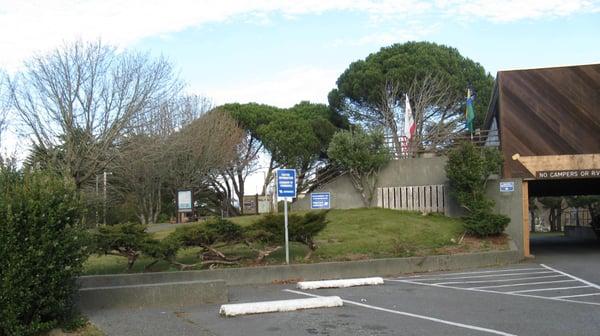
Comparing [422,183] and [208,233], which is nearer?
[208,233]

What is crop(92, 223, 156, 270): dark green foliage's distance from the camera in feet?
46.8

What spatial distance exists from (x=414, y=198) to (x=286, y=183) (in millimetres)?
12060

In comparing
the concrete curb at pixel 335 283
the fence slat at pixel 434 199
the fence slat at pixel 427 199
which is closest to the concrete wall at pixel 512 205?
the fence slat at pixel 434 199

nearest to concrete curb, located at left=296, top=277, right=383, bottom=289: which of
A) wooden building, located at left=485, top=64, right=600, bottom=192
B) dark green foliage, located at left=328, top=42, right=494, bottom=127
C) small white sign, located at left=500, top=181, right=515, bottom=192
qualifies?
small white sign, located at left=500, top=181, right=515, bottom=192

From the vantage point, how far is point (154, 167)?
3388 centimetres

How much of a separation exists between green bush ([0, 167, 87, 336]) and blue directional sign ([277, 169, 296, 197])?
8.06 m

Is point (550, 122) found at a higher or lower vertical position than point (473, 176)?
higher

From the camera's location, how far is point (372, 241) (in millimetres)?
21062

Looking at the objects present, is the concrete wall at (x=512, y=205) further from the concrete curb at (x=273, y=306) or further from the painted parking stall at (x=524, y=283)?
the concrete curb at (x=273, y=306)

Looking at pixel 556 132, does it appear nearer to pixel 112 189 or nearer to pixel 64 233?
pixel 64 233

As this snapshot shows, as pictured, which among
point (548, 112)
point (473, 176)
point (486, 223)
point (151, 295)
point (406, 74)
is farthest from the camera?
point (406, 74)

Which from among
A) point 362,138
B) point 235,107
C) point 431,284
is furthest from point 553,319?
point 235,107

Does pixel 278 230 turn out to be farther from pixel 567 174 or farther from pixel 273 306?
pixel 567 174

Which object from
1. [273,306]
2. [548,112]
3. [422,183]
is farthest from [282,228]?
[548,112]
